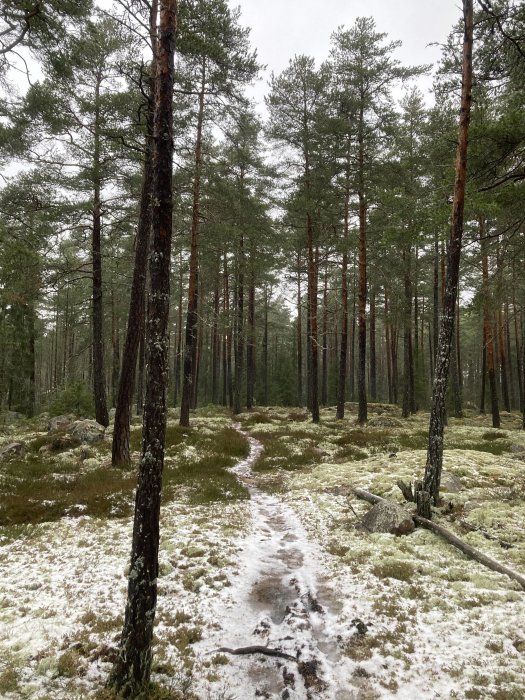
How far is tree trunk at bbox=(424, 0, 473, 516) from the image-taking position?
8.18 meters

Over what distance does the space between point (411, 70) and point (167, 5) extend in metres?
17.4

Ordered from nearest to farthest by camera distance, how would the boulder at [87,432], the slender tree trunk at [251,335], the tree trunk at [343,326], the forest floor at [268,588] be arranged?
1. the forest floor at [268,588]
2. the boulder at [87,432]
3. the tree trunk at [343,326]
4. the slender tree trunk at [251,335]

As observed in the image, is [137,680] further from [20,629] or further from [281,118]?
[281,118]

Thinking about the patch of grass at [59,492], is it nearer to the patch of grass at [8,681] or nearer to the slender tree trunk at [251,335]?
the patch of grass at [8,681]

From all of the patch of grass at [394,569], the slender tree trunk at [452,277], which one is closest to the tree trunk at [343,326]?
the slender tree trunk at [452,277]

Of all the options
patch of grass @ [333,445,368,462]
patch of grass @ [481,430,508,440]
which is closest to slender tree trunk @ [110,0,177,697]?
patch of grass @ [333,445,368,462]

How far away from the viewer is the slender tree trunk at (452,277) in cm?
818

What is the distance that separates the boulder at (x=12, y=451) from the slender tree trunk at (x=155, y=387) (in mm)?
10644

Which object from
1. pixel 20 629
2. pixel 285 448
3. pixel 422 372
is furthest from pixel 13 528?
pixel 422 372

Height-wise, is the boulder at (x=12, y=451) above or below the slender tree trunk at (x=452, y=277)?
below

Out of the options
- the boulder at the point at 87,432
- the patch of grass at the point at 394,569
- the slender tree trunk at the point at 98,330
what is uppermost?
the slender tree trunk at the point at 98,330

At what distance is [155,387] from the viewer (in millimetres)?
4125

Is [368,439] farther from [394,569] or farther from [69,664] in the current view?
[69,664]

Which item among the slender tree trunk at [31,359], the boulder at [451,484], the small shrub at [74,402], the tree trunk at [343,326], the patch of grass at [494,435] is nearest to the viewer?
the boulder at [451,484]
